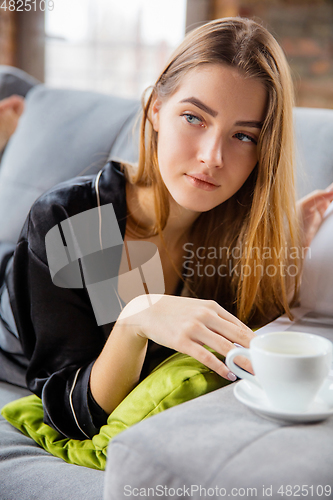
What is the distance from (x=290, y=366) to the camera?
0.48 meters

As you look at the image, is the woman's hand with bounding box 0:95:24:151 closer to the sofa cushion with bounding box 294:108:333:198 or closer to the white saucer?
the sofa cushion with bounding box 294:108:333:198

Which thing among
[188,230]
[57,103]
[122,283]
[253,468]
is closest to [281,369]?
[253,468]

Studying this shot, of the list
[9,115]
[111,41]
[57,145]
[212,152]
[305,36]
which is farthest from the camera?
[111,41]

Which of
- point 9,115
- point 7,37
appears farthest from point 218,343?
point 7,37

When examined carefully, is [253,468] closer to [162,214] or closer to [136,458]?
[136,458]

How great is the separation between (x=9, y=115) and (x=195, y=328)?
119cm

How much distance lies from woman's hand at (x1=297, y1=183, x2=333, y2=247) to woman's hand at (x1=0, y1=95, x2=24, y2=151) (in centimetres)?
99

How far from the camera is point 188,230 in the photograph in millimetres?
1116

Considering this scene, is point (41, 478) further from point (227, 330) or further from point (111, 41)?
point (111, 41)

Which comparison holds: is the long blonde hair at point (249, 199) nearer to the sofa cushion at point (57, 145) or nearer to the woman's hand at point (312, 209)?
the woman's hand at point (312, 209)

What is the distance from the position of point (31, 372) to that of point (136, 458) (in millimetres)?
509

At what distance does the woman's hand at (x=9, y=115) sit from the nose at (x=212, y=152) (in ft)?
3.08

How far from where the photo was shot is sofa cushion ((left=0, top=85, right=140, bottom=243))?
135 centimetres

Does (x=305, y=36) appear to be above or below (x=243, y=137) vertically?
above
